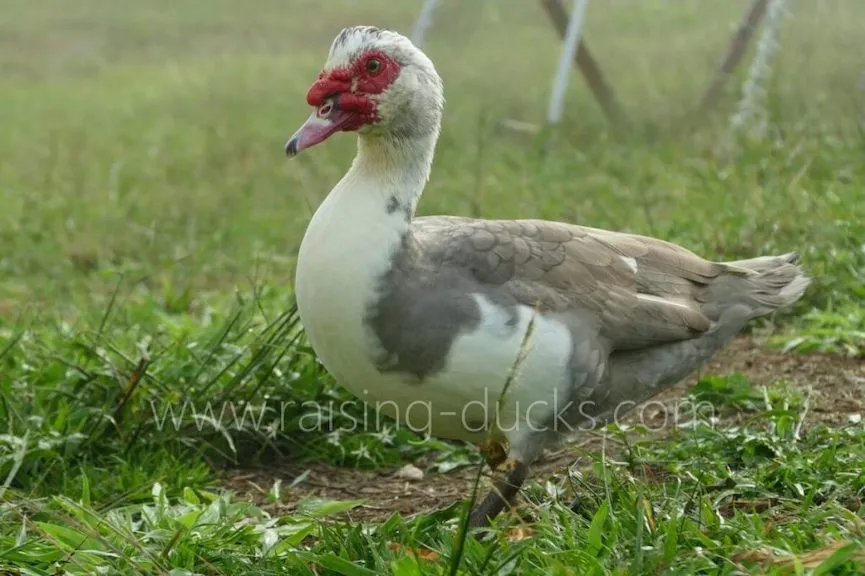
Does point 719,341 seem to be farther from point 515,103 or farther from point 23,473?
point 515,103

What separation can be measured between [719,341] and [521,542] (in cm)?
121

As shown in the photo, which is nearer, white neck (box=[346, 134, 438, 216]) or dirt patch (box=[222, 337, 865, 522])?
white neck (box=[346, 134, 438, 216])

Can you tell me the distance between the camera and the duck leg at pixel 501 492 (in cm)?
334

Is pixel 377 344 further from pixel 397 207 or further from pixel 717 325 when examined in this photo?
pixel 717 325

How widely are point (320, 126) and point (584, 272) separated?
817 mm

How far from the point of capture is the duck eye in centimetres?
330

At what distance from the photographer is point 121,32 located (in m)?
14.7

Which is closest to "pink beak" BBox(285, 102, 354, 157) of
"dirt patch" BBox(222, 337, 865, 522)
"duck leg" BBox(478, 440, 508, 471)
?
"duck leg" BBox(478, 440, 508, 471)

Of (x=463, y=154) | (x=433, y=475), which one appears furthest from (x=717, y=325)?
(x=463, y=154)

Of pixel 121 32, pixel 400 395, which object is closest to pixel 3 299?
pixel 400 395

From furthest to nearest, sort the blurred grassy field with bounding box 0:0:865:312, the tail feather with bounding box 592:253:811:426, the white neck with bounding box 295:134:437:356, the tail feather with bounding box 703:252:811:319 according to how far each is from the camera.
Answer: the blurred grassy field with bounding box 0:0:865:312
the tail feather with bounding box 703:252:811:319
the tail feather with bounding box 592:253:811:426
the white neck with bounding box 295:134:437:356

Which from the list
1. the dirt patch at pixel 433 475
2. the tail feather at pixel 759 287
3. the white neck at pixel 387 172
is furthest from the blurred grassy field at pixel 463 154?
the white neck at pixel 387 172

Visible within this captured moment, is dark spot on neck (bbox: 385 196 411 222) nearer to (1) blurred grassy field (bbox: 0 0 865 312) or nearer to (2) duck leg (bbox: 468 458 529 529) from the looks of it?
(2) duck leg (bbox: 468 458 529 529)

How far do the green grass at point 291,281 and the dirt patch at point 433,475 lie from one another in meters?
0.07
